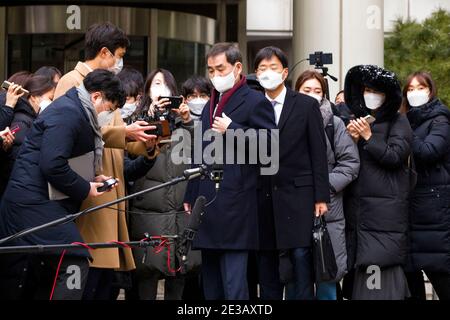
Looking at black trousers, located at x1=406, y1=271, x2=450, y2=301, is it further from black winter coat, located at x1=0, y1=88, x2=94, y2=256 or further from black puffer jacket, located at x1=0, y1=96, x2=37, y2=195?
black puffer jacket, located at x1=0, y1=96, x2=37, y2=195

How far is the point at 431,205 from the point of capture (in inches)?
344

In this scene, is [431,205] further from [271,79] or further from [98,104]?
[98,104]

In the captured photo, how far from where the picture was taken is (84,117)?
7098mm

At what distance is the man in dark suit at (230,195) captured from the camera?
7484mm

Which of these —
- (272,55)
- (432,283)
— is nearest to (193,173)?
(272,55)

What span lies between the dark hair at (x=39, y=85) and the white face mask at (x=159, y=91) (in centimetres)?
77

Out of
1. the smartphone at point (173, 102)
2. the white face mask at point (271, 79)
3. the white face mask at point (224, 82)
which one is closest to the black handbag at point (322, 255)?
the white face mask at point (271, 79)

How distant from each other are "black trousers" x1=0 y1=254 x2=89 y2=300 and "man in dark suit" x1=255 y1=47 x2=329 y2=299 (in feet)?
4.51

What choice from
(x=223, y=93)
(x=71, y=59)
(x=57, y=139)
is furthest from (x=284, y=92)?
(x=71, y=59)

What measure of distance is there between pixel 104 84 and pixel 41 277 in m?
1.38

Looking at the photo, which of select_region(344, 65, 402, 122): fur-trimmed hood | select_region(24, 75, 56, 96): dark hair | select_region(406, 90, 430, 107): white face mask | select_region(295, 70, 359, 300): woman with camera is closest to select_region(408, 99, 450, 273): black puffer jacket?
select_region(406, 90, 430, 107): white face mask

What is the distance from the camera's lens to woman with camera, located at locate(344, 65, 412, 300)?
27.1 ft
